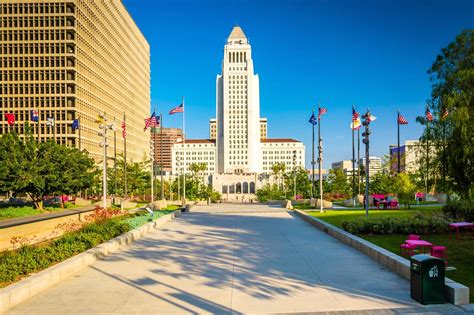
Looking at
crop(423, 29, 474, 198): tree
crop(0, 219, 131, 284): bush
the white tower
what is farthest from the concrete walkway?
the white tower

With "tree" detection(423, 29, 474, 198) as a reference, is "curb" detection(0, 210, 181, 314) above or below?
below

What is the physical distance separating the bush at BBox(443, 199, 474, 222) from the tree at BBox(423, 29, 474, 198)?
357 cm

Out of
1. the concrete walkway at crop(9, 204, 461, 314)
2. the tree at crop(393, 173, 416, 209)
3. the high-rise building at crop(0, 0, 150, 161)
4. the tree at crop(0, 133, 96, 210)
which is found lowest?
the concrete walkway at crop(9, 204, 461, 314)

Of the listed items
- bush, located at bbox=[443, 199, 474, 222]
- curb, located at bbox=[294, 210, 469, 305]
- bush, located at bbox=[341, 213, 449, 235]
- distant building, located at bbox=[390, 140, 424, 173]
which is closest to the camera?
curb, located at bbox=[294, 210, 469, 305]

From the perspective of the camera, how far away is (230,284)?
11453mm

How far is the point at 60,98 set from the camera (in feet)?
306

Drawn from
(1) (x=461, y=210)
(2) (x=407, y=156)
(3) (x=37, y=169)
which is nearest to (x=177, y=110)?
(3) (x=37, y=169)

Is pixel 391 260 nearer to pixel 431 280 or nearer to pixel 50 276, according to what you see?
pixel 431 280

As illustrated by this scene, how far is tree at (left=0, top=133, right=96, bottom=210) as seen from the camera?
1453 inches

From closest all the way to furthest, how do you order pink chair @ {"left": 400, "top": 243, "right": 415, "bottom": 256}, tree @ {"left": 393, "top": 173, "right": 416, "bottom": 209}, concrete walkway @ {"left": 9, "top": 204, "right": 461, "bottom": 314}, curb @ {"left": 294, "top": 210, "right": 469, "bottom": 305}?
curb @ {"left": 294, "top": 210, "right": 469, "bottom": 305} → concrete walkway @ {"left": 9, "top": 204, "right": 461, "bottom": 314} → pink chair @ {"left": 400, "top": 243, "right": 415, "bottom": 256} → tree @ {"left": 393, "top": 173, "right": 416, "bottom": 209}

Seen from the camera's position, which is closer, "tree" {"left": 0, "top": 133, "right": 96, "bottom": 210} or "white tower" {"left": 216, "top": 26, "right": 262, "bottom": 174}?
"tree" {"left": 0, "top": 133, "right": 96, "bottom": 210}

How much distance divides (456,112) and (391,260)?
23.8ft

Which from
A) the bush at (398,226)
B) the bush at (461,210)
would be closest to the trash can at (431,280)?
the bush at (398,226)

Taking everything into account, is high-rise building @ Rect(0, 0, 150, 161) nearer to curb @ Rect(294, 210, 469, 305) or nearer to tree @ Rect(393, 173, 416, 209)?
tree @ Rect(393, 173, 416, 209)
